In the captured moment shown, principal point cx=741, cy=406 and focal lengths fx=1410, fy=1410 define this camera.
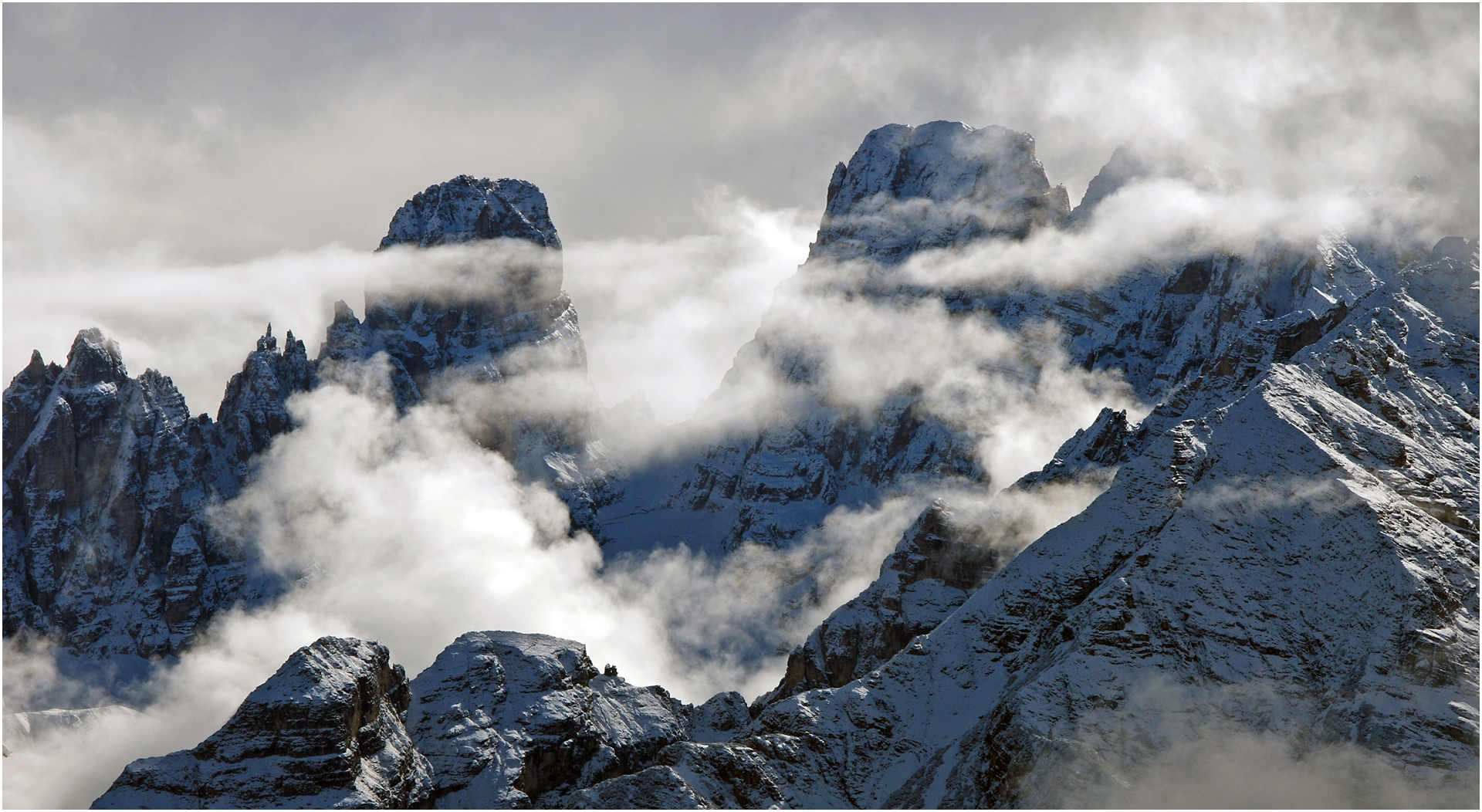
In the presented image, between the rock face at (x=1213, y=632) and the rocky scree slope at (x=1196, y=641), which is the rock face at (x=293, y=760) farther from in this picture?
the rock face at (x=1213, y=632)

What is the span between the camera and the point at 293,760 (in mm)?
171000

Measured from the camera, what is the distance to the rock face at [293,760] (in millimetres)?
168375

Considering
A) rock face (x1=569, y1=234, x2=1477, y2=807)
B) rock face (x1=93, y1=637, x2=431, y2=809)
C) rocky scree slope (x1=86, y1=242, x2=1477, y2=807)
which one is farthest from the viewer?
rock face (x1=93, y1=637, x2=431, y2=809)

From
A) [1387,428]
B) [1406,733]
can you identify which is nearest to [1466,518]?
[1387,428]

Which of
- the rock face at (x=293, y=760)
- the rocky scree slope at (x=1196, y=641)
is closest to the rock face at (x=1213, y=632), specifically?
the rocky scree slope at (x=1196, y=641)

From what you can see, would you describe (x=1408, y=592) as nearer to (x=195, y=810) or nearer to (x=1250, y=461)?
(x=1250, y=461)

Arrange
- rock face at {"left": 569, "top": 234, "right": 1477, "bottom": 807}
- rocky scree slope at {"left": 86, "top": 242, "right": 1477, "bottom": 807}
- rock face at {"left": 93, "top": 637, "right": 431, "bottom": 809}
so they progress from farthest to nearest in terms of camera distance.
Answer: rock face at {"left": 93, "top": 637, "right": 431, "bottom": 809}, rocky scree slope at {"left": 86, "top": 242, "right": 1477, "bottom": 807}, rock face at {"left": 569, "top": 234, "right": 1477, "bottom": 807}

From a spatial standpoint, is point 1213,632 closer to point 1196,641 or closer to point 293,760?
point 1196,641

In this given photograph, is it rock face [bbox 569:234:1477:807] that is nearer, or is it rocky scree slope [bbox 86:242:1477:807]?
rock face [bbox 569:234:1477:807]

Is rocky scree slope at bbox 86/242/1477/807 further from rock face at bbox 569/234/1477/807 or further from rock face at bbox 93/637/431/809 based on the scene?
rock face at bbox 93/637/431/809

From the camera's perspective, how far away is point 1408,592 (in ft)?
487

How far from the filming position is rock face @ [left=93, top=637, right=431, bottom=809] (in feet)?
552

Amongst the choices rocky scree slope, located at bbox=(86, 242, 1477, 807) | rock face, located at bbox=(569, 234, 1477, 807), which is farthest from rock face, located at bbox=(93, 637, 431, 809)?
rock face, located at bbox=(569, 234, 1477, 807)

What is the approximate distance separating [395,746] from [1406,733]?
12056 centimetres
